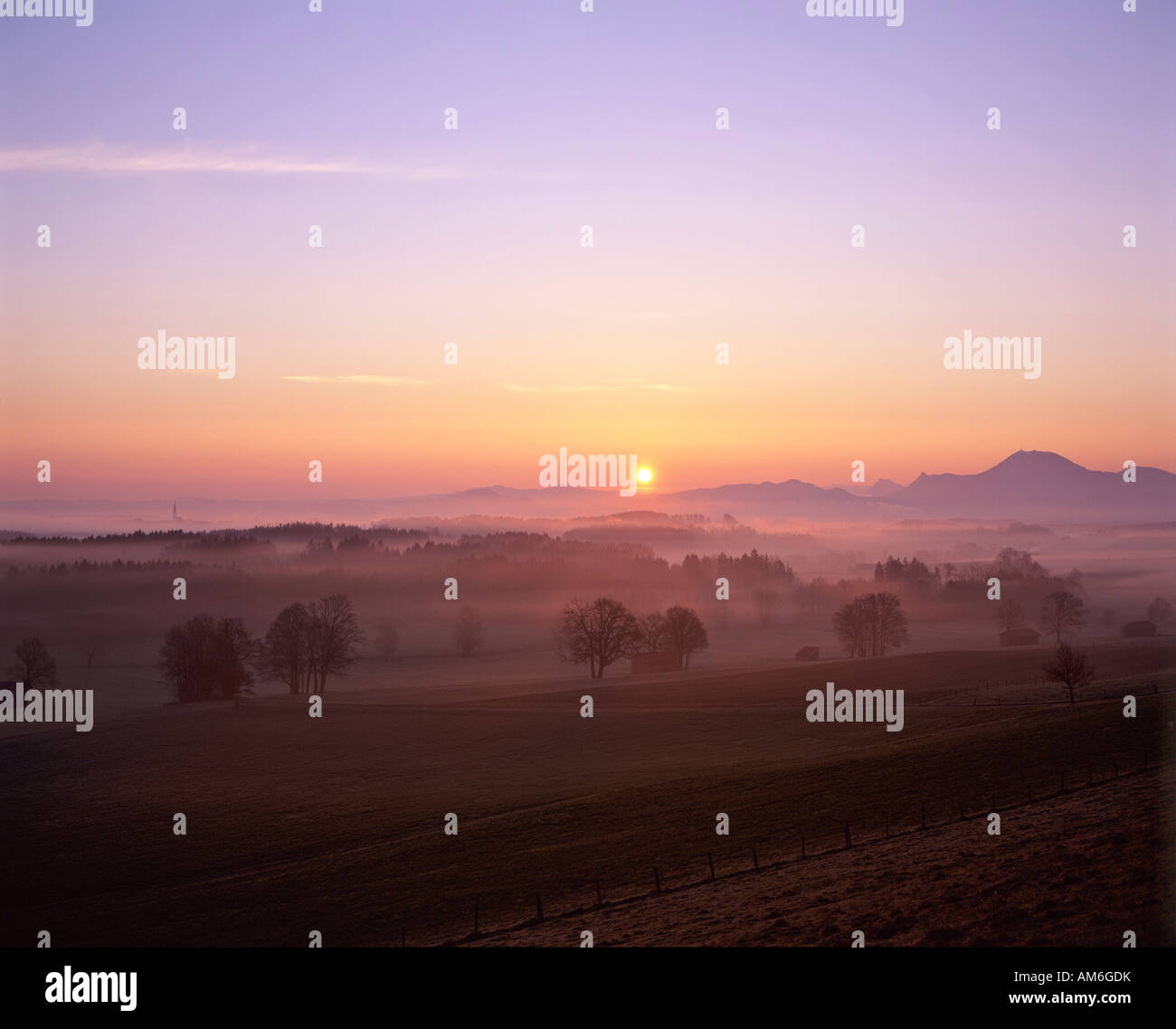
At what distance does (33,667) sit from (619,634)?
6466cm

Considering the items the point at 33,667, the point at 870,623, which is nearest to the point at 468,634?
the point at 870,623

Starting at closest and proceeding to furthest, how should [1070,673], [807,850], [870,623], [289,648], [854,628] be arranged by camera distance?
[807,850]
[1070,673]
[289,648]
[870,623]
[854,628]

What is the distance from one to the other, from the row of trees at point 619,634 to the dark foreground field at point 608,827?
111 ft

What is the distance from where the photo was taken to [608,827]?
38875 mm

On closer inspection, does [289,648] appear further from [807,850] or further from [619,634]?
[807,850]

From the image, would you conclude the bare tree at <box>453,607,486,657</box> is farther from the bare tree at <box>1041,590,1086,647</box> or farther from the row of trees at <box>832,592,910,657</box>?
the bare tree at <box>1041,590,1086,647</box>

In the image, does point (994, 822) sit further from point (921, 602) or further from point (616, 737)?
point (921, 602)

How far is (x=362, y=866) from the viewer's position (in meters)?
36.2

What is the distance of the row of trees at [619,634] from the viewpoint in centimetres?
10481

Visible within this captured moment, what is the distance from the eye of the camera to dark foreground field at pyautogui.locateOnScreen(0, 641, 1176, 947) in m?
26.0

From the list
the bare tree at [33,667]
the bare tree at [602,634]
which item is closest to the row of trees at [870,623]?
the bare tree at [602,634]

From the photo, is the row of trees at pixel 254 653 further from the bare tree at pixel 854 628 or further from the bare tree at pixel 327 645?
the bare tree at pixel 854 628

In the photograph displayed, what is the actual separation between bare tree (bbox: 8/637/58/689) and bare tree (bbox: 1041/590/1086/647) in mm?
126313
